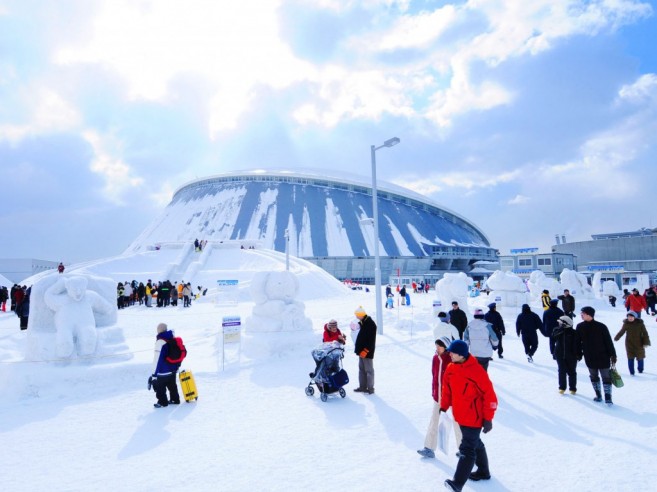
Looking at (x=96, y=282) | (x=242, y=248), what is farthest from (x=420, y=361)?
(x=242, y=248)

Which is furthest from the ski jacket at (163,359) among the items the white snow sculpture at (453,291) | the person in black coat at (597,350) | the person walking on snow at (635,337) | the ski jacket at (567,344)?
the white snow sculpture at (453,291)

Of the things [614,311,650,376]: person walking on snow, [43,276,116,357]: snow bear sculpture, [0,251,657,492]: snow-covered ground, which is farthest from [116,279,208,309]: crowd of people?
[614,311,650,376]: person walking on snow

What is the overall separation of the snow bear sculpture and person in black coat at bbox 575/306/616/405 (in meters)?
8.26

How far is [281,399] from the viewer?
6137mm

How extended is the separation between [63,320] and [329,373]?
5.01 m

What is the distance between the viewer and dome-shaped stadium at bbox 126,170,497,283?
4375 centimetres

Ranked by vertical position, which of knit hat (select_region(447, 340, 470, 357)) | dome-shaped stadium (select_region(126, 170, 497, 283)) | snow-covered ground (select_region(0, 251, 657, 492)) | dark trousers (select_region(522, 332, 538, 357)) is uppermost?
dome-shaped stadium (select_region(126, 170, 497, 283))

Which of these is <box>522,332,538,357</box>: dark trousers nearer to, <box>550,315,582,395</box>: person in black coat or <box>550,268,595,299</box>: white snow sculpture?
<box>550,315,582,395</box>: person in black coat

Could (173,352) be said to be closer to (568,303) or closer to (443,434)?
(443,434)

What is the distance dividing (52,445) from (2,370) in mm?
3250

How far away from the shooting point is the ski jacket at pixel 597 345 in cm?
548

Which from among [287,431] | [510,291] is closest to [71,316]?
[287,431]

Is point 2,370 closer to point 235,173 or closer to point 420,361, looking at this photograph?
point 420,361

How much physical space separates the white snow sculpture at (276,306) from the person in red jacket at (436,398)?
20.0ft
